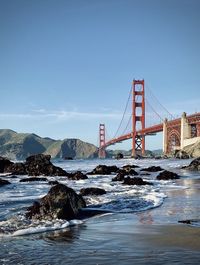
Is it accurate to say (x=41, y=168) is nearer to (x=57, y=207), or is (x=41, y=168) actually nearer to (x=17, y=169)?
(x=17, y=169)

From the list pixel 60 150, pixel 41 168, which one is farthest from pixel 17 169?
pixel 60 150

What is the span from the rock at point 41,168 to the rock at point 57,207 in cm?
1757

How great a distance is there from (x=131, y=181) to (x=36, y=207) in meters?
9.60

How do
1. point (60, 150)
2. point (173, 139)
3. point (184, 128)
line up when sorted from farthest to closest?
point (60, 150) → point (173, 139) → point (184, 128)

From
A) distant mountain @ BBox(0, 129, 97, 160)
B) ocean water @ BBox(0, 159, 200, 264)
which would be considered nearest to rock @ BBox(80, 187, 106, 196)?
ocean water @ BBox(0, 159, 200, 264)

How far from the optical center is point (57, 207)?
750 centimetres

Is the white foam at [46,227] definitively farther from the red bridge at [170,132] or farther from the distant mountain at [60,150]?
the distant mountain at [60,150]

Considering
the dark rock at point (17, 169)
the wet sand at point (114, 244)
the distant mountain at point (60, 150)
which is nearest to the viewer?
the wet sand at point (114, 244)

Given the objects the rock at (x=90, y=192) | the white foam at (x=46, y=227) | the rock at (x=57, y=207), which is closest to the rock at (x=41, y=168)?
the rock at (x=90, y=192)

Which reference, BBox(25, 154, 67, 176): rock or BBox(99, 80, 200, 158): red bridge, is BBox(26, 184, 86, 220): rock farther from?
BBox(99, 80, 200, 158): red bridge

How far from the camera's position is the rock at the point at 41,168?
2598 centimetres

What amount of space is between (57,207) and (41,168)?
777 inches

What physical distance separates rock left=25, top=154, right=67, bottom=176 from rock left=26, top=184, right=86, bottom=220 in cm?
1757

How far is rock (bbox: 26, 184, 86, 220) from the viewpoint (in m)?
7.37
